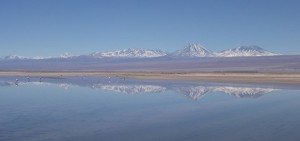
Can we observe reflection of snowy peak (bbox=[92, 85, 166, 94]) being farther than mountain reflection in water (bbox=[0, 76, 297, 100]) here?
Yes

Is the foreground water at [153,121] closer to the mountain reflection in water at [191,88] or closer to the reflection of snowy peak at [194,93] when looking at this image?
the reflection of snowy peak at [194,93]

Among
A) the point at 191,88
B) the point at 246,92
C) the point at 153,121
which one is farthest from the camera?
the point at 191,88

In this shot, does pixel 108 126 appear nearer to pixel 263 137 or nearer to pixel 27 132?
pixel 27 132

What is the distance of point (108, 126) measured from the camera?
16.7 m

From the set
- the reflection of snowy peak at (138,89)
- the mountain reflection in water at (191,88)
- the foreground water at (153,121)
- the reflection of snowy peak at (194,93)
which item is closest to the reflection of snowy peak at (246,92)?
the mountain reflection in water at (191,88)

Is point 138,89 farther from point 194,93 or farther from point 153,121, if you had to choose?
point 153,121

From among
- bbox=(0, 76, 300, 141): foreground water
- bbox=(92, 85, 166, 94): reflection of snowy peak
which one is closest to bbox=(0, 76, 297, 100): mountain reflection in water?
bbox=(92, 85, 166, 94): reflection of snowy peak

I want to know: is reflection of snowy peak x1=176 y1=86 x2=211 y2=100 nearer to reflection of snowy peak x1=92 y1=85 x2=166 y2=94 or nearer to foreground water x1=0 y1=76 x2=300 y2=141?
reflection of snowy peak x1=92 y1=85 x2=166 y2=94

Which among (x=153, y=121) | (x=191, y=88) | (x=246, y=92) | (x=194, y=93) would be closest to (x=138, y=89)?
(x=191, y=88)

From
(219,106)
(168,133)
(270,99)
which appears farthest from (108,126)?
(270,99)

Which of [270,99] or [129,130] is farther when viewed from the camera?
[270,99]

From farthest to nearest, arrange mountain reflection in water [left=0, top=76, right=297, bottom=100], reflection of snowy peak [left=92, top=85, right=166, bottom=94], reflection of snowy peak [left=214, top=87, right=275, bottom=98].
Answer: reflection of snowy peak [left=92, top=85, right=166, bottom=94], mountain reflection in water [left=0, top=76, right=297, bottom=100], reflection of snowy peak [left=214, top=87, right=275, bottom=98]

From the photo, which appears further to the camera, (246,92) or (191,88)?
(191,88)

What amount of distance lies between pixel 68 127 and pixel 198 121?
16.9 feet
